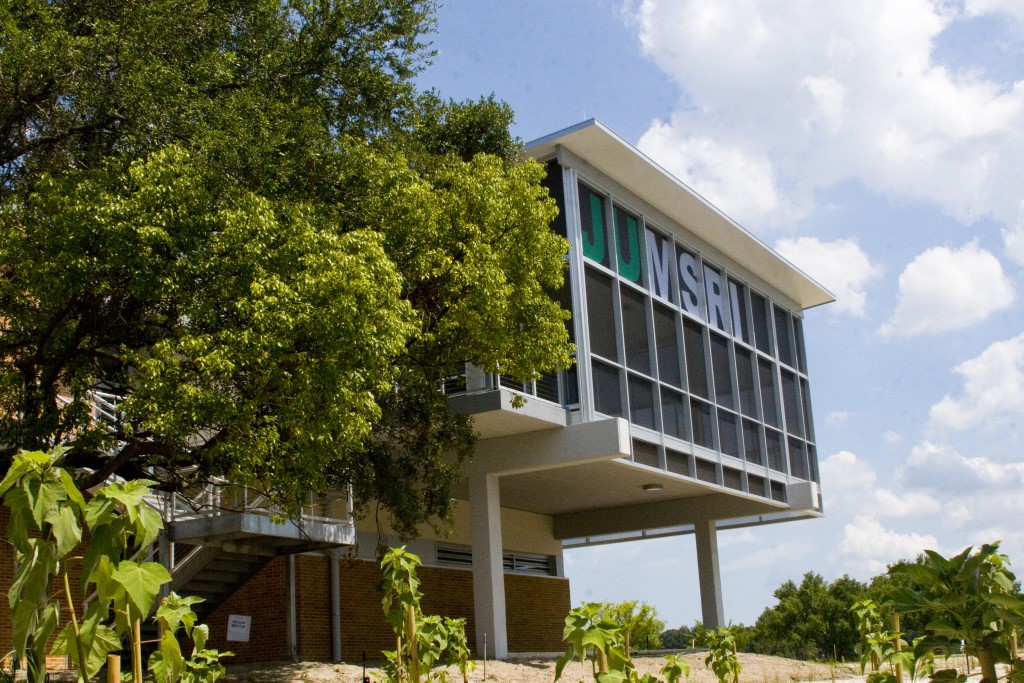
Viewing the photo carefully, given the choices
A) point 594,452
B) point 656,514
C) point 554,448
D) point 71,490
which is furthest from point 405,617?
point 656,514

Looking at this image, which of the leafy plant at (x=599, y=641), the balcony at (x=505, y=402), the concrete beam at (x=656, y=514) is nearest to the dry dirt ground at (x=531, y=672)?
the balcony at (x=505, y=402)

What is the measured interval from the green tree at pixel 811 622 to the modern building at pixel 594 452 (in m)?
25.8

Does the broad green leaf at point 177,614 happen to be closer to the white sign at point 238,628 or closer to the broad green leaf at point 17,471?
the broad green leaf at point 17,471

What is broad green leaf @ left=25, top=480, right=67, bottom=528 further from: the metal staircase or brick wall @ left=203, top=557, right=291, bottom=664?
brick wall @ left=203, top=557, right=291, bottom=664

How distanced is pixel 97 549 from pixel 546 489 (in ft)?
70.8

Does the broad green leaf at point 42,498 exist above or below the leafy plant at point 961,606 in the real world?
above

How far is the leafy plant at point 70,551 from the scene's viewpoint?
4.08m

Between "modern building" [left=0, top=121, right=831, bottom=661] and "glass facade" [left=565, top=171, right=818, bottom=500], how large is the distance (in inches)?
1.8

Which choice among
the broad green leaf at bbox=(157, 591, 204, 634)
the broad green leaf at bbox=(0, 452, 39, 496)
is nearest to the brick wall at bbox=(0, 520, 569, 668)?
the broad green leaf at bbox=(157, 591, 204, 634)

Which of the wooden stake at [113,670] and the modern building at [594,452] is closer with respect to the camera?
the wooden stake at [113,670]

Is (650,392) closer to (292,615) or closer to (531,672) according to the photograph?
(531,672)

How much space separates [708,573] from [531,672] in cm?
1182

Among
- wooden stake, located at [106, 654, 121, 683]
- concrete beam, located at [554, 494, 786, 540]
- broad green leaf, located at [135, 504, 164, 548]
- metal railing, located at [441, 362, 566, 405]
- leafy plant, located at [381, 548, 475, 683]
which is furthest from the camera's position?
concrete beam, located at [554, 494, 786, 540]

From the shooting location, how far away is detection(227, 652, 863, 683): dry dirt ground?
15.5m
